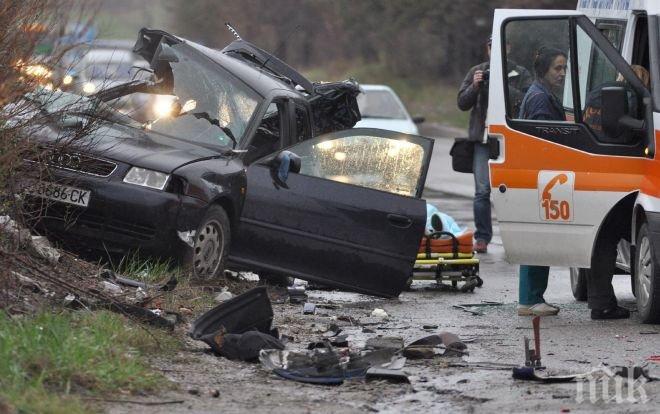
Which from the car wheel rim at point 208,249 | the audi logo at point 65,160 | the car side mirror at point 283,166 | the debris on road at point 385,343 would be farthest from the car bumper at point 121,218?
the debris on road at point 385,343

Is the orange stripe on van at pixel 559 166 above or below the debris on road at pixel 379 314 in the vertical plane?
above

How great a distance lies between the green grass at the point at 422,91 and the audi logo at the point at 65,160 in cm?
2688

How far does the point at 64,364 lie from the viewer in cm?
627

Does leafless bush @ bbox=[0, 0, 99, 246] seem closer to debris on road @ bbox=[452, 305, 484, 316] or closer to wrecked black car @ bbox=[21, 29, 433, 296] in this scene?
wrecked black car @ bbox=[21, 29, 433, 296]

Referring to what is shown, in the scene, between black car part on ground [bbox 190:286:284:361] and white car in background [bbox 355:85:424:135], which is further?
white car in background [bbox 355:85:424:135]

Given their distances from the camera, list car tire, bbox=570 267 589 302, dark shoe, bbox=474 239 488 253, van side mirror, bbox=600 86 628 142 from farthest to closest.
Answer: dark shoe, bbox=474 239 488 253 → car tire, bbox=570 267 589 302 → van side mirror, bbox=600 86 628 142

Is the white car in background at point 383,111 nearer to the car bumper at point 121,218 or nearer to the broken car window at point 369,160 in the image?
the broken car window at point 369,160

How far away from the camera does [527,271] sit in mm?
10000

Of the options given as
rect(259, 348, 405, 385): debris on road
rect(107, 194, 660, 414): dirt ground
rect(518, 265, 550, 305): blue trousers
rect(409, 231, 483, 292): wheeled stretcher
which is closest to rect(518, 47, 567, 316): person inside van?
rect(518, 265, 550, 305): blue trousers

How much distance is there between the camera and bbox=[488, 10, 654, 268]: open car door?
9273 millimetres

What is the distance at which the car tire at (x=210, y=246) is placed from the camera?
965cm

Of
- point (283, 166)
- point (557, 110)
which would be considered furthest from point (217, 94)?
point (557, 110)

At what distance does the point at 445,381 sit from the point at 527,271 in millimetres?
2918

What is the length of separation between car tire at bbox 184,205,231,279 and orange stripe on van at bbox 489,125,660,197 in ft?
6.18
